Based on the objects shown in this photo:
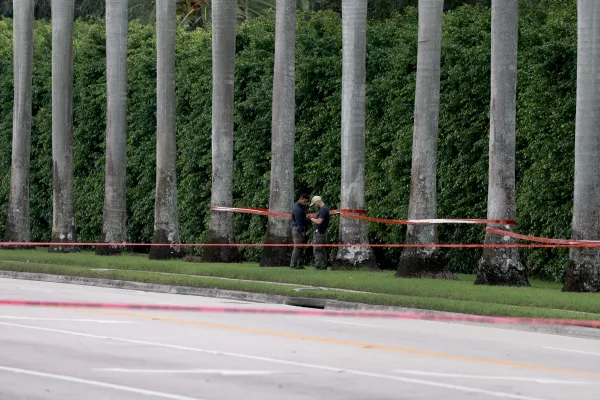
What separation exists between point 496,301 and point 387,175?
10.9 metres

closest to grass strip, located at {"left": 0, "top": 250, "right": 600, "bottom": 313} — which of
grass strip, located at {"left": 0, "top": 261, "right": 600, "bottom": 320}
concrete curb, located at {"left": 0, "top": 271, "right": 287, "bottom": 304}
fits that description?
grass strip, located at {"left": 0, "top": 261, "right": 600, "bottom": 320}

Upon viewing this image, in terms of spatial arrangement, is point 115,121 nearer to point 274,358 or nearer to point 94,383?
point 274,358

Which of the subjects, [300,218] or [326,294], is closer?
[326,294]

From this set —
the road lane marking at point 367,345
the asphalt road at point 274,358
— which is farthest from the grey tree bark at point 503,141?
the road lane marking at point 367,345

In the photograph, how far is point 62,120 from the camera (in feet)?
135

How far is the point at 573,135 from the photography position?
28.8 meters

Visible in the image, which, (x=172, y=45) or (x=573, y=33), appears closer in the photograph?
(x=573, y=33)

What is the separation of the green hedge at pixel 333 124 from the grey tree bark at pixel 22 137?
9.64 ft

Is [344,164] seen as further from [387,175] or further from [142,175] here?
[142,175]

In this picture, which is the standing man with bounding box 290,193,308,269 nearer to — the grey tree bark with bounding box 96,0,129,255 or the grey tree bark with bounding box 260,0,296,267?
the grey tree bark with bounding box 260,0,296,267

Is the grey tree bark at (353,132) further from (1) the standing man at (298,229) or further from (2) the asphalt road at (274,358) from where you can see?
(2) the asphalt road at (274,358)

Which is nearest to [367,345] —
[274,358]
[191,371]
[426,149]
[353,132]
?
[274,358]

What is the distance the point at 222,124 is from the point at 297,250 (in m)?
4.23

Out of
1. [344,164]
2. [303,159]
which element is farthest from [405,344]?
[303,159]
